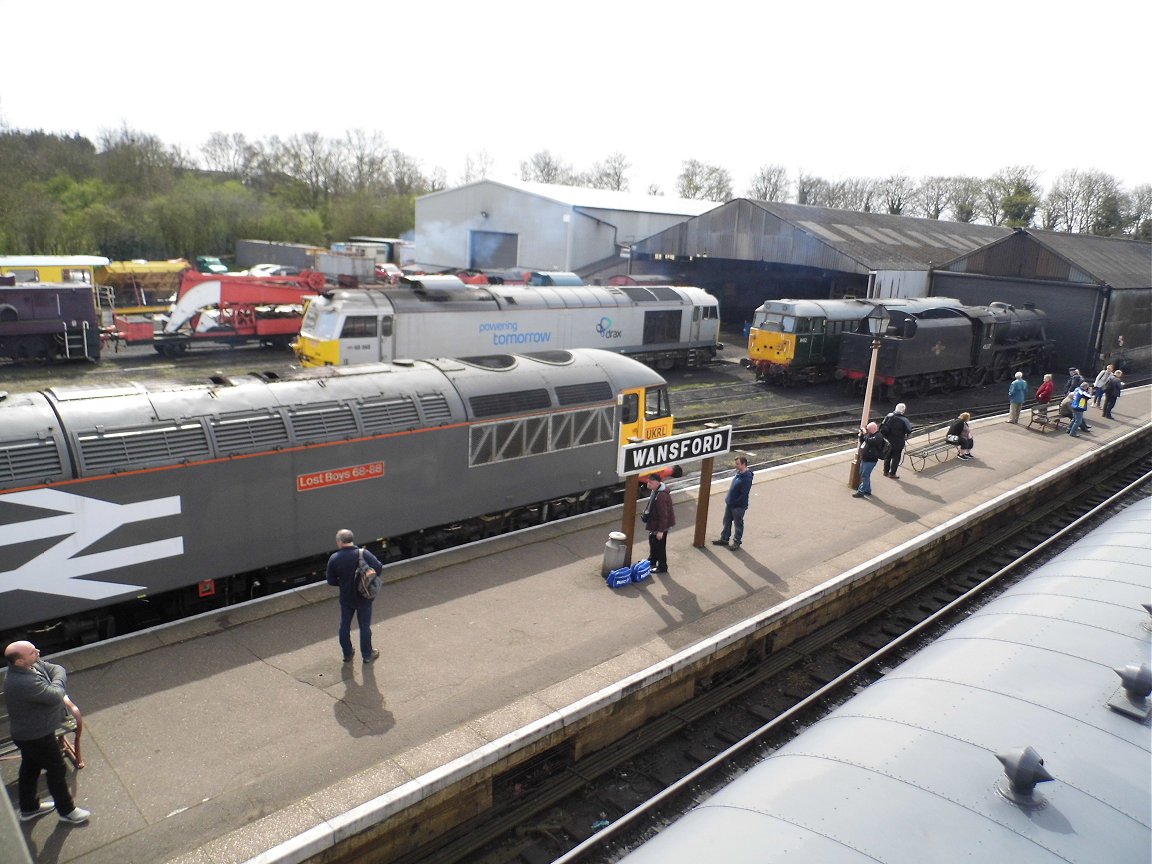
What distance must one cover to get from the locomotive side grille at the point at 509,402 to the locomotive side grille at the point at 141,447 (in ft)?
12.6

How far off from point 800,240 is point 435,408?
2878 cm

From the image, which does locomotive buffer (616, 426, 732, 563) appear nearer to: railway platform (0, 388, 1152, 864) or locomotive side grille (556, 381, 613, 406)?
railway platform (0, 388, 1152, 864)

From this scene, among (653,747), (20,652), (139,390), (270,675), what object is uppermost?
(139,390)

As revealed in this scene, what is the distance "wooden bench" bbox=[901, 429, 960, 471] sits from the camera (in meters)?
17.2

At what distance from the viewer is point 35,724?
584 centimetres

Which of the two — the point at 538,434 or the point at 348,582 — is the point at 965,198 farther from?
the point at 348,582

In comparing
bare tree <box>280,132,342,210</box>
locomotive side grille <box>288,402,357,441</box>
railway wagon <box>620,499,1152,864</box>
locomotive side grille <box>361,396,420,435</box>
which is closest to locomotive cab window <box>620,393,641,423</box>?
locomotive side grille <box>361,396,420,435</box>

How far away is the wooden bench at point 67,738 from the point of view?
20.5 ft

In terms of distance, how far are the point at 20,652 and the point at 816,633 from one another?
370 inches

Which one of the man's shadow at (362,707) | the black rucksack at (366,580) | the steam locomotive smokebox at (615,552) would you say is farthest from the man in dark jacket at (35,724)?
the steam locomotive smokebox at (615,552)

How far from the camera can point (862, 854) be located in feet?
13.6

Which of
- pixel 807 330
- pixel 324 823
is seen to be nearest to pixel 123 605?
pixel 324 823

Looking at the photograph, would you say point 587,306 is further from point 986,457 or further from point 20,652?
point 20,652

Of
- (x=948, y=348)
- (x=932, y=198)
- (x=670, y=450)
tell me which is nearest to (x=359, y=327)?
(x=670, y=450)
